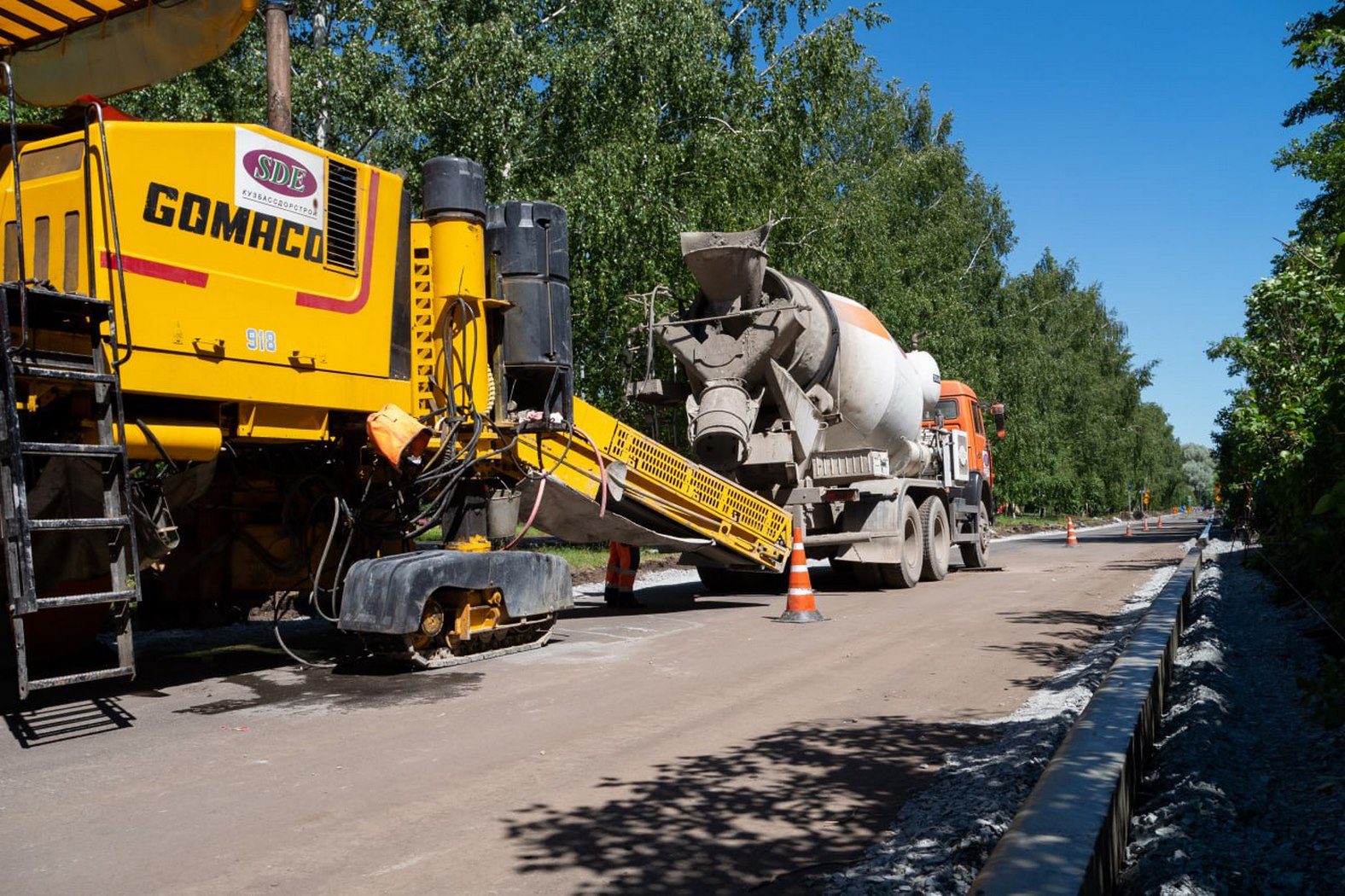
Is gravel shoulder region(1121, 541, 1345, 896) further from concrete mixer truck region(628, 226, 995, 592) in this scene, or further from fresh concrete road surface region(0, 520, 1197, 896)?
concrete mixer truck region(628, 226, 995, 592)

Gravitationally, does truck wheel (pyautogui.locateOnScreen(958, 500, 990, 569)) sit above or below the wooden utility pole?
below

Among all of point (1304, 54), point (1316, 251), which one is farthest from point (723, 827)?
point (1316, 251)

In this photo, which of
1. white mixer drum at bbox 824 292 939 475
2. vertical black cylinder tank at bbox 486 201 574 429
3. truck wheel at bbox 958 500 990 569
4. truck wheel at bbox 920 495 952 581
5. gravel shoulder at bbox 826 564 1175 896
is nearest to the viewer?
gravel shoulder at bbox 826 564 1175 896

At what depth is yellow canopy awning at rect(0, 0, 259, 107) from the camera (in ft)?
22.0

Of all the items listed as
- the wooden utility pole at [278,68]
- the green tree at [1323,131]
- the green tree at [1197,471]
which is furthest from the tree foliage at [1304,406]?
the green tree at [1197,471]

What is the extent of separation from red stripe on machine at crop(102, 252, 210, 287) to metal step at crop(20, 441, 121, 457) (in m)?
1.11

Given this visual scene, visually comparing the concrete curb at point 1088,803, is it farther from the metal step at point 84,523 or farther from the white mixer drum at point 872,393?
the white mixer drum at point 872,393

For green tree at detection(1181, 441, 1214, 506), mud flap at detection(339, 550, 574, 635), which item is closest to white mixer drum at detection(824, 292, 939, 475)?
mud flap at detection(339, 550, 574, 635)

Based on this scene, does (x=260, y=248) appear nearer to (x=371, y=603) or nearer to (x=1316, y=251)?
(x=371, y=603)

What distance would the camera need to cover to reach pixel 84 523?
529cm

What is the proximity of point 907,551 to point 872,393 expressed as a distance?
87.4 inches

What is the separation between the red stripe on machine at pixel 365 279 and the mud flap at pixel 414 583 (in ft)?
5.95

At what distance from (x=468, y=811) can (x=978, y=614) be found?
750cm

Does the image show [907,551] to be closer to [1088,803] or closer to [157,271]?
[157,271]
